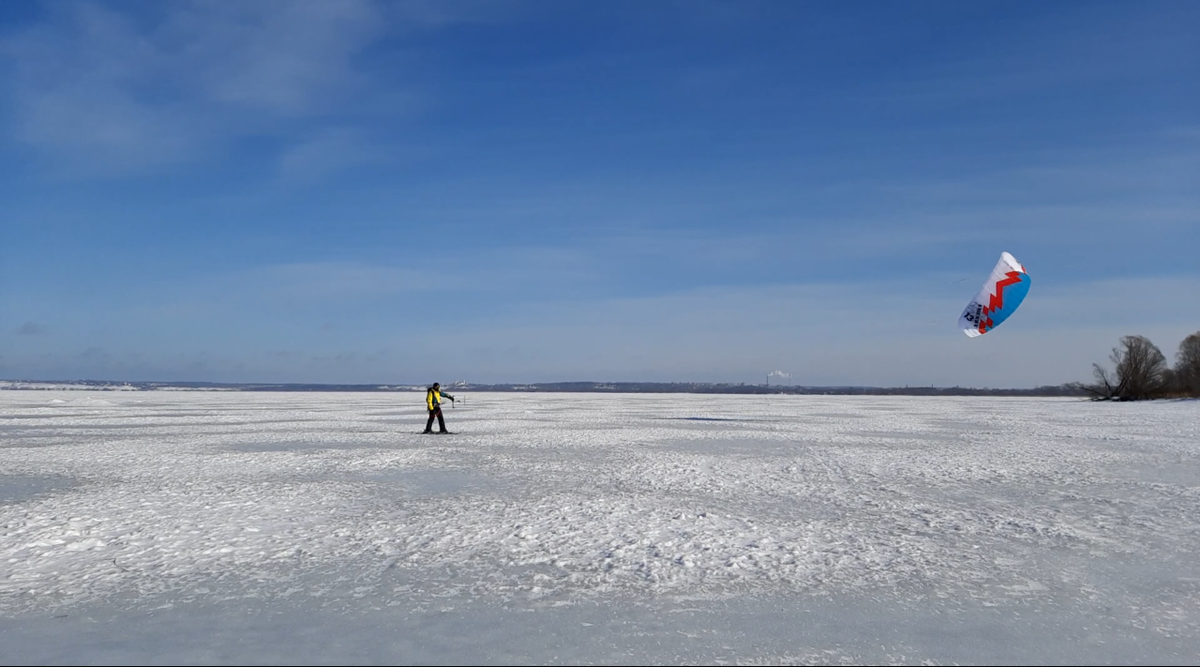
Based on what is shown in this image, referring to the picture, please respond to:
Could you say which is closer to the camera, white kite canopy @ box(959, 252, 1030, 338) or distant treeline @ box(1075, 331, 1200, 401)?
white kite canopy @ box(959, 252, 1030, 338)

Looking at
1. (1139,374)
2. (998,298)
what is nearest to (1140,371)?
(1139,374)

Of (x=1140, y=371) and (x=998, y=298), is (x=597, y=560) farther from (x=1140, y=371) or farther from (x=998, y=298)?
(x=1140, y=371)

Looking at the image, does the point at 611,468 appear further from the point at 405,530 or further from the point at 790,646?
the point at 790,646

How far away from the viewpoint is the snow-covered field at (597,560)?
4.84 meters

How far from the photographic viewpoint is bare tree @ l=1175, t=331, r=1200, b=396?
2238 inches

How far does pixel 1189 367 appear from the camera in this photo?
59.2 m

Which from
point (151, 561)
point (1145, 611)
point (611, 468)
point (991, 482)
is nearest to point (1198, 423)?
point (991, 482)

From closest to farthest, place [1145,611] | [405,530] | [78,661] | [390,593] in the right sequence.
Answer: [78,661]
[1145,611]
[390,593]
[405,530]

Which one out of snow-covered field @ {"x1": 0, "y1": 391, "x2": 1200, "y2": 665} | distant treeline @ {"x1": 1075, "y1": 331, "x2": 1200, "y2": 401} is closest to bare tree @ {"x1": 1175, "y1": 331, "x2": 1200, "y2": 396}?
distant treeline @ {"x1": 1075, "y1": 331, "x2": 1200, "y2": 401}

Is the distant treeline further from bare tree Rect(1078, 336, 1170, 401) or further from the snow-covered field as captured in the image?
the snow-covered field

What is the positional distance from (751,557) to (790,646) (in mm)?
2184

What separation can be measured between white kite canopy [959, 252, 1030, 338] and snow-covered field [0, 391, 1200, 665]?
254 centimetres

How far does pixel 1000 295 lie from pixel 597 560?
1078 cm

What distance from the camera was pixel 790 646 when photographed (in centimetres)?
477
